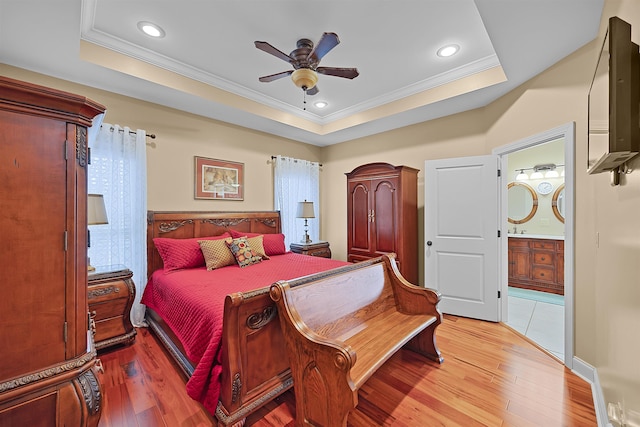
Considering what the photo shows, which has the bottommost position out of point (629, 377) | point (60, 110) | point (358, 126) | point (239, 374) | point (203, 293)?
point (239, 374)

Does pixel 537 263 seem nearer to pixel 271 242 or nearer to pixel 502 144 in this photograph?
pixel 502 144

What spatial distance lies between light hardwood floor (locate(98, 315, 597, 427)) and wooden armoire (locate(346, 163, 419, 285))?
4.72ft

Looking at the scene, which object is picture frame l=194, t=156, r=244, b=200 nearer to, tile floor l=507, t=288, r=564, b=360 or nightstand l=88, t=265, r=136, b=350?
nightstand l=88, t=265, r=136, b=350

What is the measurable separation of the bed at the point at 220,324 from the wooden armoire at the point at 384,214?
1.06 m

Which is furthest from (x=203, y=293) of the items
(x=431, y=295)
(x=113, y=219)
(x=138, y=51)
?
(x=138, y=51)

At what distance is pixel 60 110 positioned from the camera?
964 millimetres

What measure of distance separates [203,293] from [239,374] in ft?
2.38

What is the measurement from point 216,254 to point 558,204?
5624 mm

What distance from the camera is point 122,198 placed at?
2.88m

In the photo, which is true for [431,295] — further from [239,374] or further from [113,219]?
[113,219]

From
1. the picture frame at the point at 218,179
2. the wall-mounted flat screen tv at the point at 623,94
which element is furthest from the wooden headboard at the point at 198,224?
the wall-mounted flat screen tv at the point at 623,94

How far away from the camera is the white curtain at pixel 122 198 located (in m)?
2.75

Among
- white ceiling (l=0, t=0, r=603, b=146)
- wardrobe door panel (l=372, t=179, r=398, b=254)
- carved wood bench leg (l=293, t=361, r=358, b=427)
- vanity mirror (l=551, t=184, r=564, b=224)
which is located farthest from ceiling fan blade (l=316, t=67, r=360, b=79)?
vanity mirror (l=551, t=184, r=564, b=224)

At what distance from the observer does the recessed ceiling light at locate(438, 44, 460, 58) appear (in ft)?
8.39
